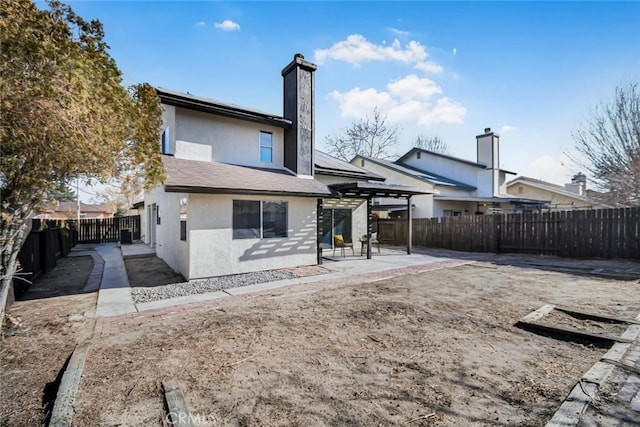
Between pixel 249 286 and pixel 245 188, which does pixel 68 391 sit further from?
pixel 245 188

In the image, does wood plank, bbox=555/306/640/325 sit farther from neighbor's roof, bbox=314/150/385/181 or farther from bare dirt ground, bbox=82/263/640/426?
neighbor's roof, bbox=314/150/385/181

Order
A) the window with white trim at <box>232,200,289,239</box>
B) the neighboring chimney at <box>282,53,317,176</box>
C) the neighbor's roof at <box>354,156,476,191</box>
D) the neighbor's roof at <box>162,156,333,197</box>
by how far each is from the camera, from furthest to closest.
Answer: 1. the neighbor's roof at <box>354,156,476,191</box>
2. the neighboring chimney at <box>282,53,317,176</box>
3. the window with white trim at <box>232,200,289,239</box>
4. the neighbor's roof at <box>162,156,333,197</box>

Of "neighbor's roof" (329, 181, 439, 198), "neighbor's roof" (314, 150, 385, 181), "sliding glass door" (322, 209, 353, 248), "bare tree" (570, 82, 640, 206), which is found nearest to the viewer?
"neighbor's roof" (329, 181, 439, 198)

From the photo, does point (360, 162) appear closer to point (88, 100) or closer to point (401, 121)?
point (401, 121)

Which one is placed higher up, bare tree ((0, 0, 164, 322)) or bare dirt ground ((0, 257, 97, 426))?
Answer: bare tree ((0, 0, 164, 322))

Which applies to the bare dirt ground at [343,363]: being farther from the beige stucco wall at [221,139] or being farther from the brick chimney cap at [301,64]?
the brick chimney cap at [301,64]

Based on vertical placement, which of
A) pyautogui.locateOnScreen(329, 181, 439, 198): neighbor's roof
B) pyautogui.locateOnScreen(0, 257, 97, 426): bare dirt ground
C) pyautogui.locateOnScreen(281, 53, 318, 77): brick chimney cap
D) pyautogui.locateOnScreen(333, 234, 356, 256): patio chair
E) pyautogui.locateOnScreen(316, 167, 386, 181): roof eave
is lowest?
→ pyautogui.locateOnScreen(0, 257, 97, 426): bare dirt ground

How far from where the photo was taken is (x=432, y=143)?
4000 cm

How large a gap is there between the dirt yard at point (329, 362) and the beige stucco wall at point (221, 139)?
19.2ft

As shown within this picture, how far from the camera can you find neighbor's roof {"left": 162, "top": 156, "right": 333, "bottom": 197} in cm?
761

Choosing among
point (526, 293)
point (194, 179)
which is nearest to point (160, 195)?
point (194, 179)

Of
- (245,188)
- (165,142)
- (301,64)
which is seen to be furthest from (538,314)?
(165,142)

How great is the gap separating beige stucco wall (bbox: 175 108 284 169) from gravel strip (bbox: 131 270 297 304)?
14.4ft

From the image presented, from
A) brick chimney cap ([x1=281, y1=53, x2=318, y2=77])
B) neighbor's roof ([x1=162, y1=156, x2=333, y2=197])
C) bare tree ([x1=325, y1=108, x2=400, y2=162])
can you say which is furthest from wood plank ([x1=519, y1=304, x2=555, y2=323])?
bare tree ([x1=325, y1=108, x2=400, y2=162])
